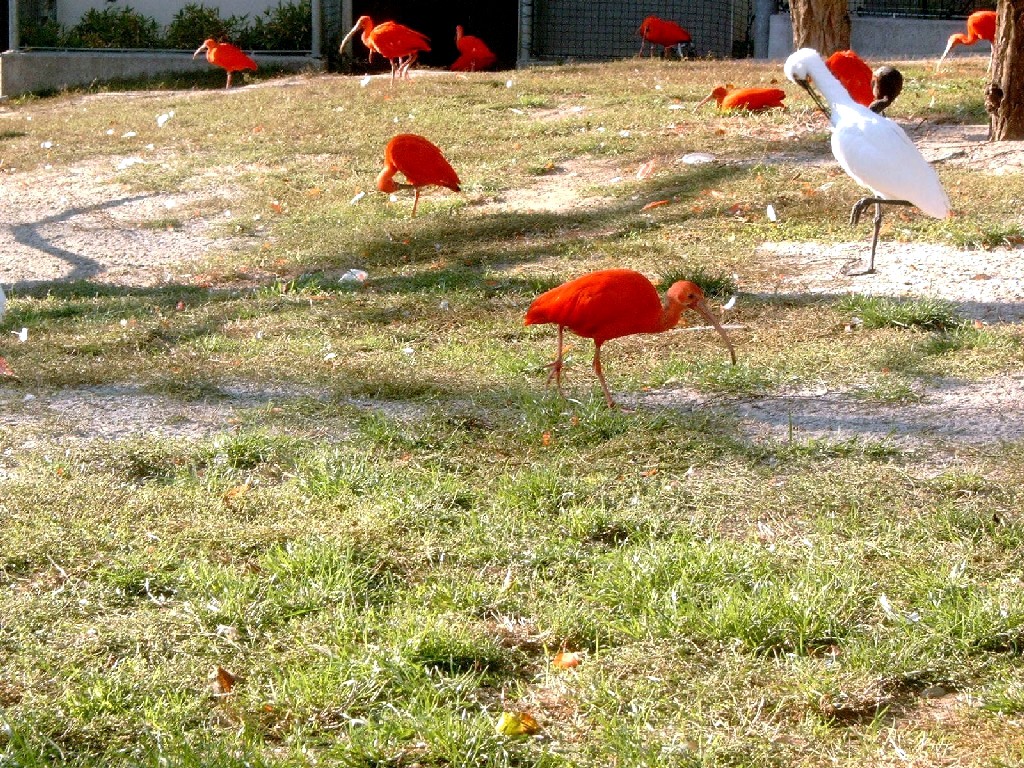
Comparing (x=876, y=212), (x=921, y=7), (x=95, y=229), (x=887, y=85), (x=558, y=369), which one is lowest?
(x=558, y=369)

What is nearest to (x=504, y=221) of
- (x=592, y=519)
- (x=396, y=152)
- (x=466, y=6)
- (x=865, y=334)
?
(x=396, y=152)

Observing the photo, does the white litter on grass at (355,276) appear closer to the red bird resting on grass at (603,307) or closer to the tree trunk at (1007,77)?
the red bird resting on grass at (603,307)

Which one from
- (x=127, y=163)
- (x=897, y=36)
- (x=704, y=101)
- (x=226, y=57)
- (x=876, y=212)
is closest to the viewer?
(x=876, y=212)

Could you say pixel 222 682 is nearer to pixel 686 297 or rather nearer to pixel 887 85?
pixel 686 297

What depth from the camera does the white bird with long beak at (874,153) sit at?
6.91 metres

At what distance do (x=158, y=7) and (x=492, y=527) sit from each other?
1716 cm

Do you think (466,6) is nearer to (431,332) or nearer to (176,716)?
(431,332)

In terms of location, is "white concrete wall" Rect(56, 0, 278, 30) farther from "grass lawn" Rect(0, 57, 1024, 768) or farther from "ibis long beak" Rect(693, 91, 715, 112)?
"grass lawn" Rect(0, 57, 1024, 768)

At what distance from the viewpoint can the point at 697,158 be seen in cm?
1044

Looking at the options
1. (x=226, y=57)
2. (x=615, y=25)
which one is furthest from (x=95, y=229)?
(x=615, y=25)

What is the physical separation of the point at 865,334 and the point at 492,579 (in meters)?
3.11

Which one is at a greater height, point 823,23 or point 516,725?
point 823,23

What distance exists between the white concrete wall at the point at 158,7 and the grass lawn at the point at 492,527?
1185cm

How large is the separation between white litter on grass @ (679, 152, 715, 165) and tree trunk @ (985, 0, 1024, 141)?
7.12 ft
